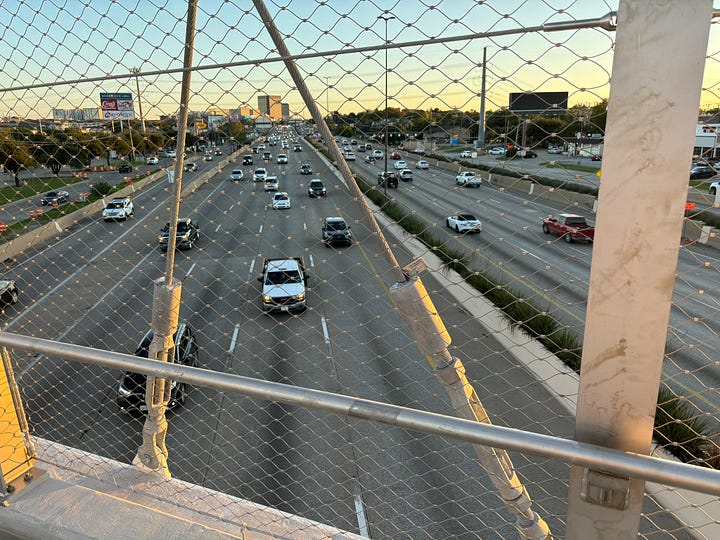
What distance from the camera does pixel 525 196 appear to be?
1.15 meters

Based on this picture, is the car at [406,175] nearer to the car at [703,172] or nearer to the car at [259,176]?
the car at [703,172]

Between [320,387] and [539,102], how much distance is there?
4.31 meters

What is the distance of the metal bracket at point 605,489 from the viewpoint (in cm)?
75

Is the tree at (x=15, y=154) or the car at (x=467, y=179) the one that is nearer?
the car at (x=467, y=179)

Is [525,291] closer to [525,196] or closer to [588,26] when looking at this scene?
[525,196]

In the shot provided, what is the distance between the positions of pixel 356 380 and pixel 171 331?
3.87m

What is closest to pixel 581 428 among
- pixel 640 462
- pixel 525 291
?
pixel 640 462

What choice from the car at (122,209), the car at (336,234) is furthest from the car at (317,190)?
the car at (122,209)

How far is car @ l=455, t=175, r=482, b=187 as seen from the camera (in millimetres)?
1202

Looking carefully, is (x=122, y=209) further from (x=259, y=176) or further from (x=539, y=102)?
(x=539, y=102)

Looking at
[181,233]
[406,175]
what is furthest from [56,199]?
[406,175]

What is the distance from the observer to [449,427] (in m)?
0.81

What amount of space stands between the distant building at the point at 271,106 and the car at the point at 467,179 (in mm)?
487

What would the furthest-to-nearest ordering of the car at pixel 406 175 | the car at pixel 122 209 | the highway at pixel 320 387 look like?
the car at pixel 122 209, the highway at pixel 320 387, the car at pixel 406 175
